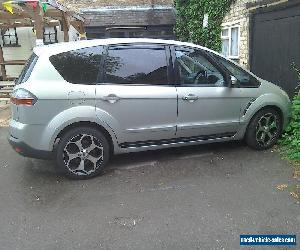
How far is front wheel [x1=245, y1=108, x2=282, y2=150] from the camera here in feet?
17.8

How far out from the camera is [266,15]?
803 centimetres

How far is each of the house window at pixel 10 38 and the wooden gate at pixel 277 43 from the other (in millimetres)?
12873

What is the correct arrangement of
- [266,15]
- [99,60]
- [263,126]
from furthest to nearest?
1. [266,15]
2. [263,126]
3. [99,60]

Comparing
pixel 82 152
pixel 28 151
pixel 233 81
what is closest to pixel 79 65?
pixel 82 152

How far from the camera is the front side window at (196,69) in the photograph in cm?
494

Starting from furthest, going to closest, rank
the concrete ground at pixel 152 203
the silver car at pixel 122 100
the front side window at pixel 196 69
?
the front side window at pixel 196 69, the silver car at pixel 122 100, the concrete ground at pixel 152 203

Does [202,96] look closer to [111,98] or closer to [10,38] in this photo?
[111,98]

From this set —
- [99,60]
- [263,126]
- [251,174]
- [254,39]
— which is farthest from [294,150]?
[254,39]

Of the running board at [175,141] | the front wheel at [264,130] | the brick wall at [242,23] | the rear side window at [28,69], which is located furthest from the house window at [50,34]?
the front wheel at [264,130]

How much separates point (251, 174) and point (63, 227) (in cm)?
260

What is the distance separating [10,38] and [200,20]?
32.8ft

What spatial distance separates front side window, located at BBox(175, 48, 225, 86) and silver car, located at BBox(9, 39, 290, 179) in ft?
0.05

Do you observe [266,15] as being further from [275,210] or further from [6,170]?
[6,170]

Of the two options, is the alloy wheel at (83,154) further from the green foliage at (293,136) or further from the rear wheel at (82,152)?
the green foliage at (293,136)
